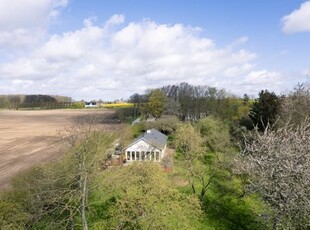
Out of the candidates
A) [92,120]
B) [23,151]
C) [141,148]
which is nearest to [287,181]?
[141,148]

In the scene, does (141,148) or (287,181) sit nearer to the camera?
(287,181)

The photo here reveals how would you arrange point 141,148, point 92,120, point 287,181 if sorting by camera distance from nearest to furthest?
point 287,181 < point 141,148 < point 92,120

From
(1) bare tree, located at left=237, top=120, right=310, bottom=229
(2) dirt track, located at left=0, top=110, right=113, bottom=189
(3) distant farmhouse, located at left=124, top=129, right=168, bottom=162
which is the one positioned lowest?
(2) dirt track, located at left=0, top=110, right=113, bottom=189

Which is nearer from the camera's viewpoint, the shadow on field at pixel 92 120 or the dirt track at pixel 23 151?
the dirt track at pixel 23 151

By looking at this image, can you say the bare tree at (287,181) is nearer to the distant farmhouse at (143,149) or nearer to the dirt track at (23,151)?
the distant farmhouse at (143,149)

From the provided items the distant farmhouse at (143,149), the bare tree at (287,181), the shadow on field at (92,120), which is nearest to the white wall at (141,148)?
the distant farmhouse at (143,149)

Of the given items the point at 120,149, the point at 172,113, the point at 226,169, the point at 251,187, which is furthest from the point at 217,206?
the point at 172,113

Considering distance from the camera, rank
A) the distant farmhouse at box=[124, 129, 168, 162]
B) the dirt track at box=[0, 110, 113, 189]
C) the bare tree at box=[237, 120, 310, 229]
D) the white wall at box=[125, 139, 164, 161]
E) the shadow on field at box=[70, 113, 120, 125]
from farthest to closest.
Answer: the shadow on field at box=[70, 113, 120, 125]
the white wall at box=[125, 139, 164, 161]
the distant farmhouse at box=[124, 129, 168, 162]
the dirt track at box=[0, 110, 113, 189]
the bare tree at box=[237, 120, 310, 229]

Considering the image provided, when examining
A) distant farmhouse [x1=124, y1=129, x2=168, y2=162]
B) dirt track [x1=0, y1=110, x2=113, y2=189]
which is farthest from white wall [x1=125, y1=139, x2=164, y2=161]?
dirt track [x1=0, y1=110, x2=113, y2=189]

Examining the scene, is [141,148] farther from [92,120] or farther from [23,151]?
[23,151]

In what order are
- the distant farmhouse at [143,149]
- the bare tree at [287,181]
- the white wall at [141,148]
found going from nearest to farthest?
the bare tree at [287,181], the distant farmhouse at [143,149], the white wall at [141,148]

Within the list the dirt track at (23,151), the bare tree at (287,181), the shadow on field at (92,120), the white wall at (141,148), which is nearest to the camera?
the bare tree at (287,181)

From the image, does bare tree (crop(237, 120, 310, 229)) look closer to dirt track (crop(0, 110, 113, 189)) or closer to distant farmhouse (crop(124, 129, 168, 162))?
distant farmhouse (crop(124, 129, 168, 162))

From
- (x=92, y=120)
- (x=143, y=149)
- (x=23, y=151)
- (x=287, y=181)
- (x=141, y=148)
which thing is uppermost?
(x=92, y=120)
